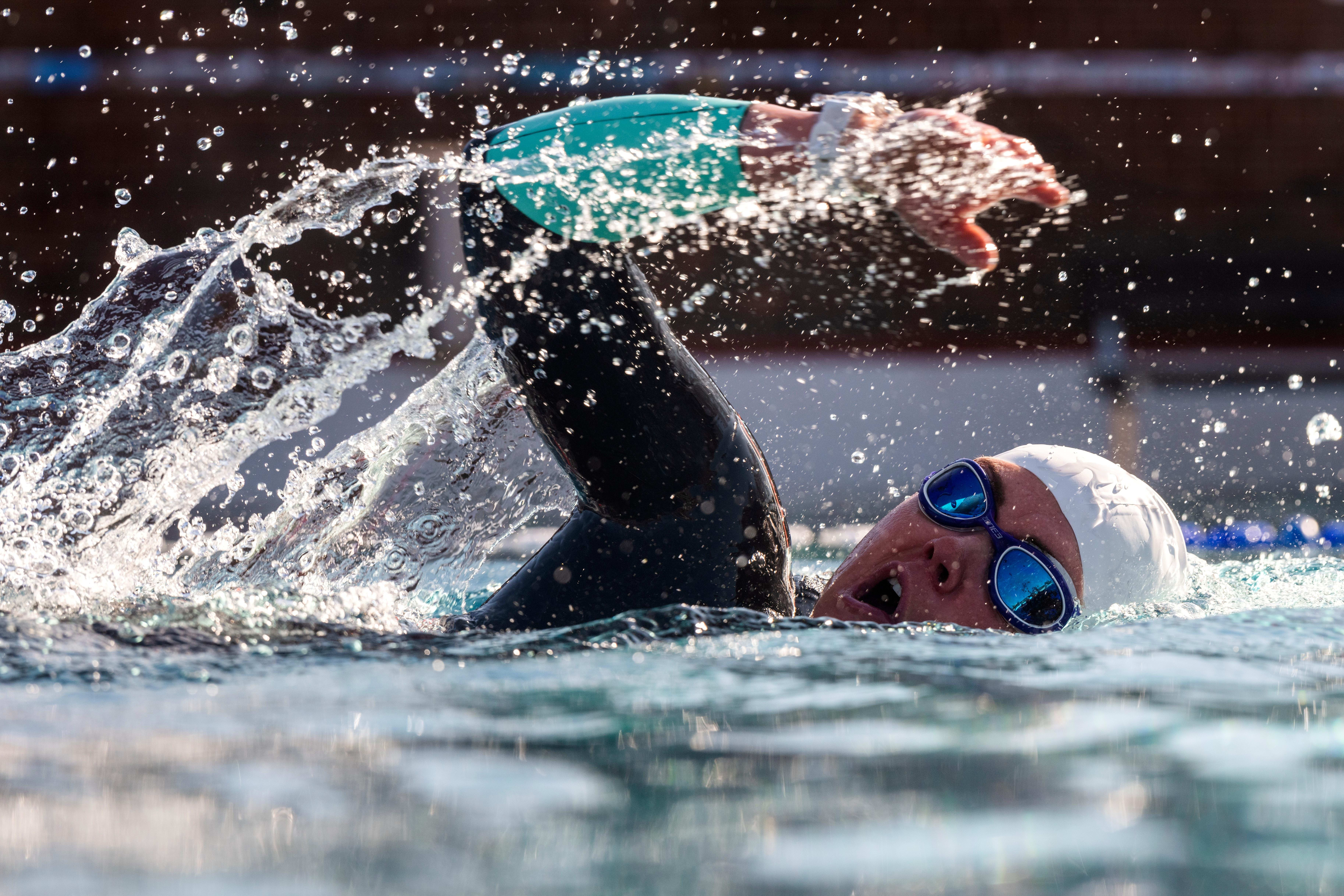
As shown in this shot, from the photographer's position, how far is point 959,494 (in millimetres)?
1604

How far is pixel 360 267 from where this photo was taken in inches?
271

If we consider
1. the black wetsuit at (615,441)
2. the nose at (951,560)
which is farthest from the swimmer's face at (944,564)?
the black wetsuit at (615,441)

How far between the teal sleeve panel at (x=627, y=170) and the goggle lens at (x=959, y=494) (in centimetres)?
50

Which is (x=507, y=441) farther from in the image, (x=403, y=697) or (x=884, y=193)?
(x=403, y=697)

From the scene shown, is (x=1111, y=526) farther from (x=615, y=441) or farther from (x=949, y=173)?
(x=615, y=441)

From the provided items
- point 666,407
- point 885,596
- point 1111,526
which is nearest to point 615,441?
point 666,407

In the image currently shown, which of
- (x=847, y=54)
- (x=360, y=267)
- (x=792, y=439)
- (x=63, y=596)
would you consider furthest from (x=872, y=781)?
(x=847, y=54)

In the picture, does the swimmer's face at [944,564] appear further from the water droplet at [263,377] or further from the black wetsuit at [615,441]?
the water droplet at [263,377]

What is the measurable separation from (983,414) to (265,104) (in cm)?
468

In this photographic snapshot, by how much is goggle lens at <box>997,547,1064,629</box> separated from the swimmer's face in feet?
0.07

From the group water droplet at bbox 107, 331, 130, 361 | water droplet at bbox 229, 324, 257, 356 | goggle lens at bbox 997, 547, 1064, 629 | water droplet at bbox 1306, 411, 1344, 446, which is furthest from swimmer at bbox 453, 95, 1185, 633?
water droplet at bbox 1306, 411, 1344, 446

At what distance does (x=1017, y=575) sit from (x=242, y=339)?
1.30 meters

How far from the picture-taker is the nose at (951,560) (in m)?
1.55

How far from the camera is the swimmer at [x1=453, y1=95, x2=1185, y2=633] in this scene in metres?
1.40
